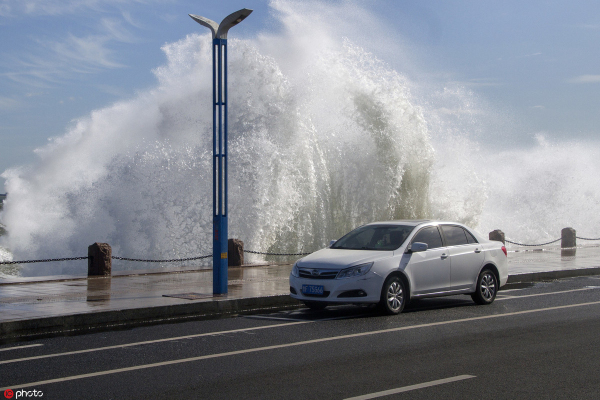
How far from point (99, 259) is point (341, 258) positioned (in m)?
7.21

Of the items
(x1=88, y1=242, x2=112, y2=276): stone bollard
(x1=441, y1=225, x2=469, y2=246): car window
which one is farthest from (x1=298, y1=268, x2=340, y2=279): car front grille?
(x1=88, y1=242, x2=112, y2=276): stone bollard

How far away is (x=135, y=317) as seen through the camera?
399 inches

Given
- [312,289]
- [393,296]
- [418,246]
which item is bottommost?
[393,296]

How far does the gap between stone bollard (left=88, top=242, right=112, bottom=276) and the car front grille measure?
6.59m

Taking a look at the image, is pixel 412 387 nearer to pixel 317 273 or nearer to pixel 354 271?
pixel 354 271

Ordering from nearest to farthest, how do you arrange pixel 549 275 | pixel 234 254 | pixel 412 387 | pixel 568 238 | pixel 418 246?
pixel 412 387, pixel 418 246, pixel 549 275, pixel 234 254, pixel 568 238

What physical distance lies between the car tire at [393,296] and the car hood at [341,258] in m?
0.43

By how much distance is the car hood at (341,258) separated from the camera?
10.3 meters

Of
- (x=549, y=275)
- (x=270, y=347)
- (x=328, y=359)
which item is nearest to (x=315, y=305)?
(x=270, y=347)

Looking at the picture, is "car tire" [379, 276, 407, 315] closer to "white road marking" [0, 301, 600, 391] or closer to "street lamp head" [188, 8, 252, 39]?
"white road marking" [0, 301, 600, 391]

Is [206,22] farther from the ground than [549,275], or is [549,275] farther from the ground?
[206,22]

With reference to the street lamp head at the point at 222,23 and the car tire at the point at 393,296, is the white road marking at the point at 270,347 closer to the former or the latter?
the car tire at the point at 393,296

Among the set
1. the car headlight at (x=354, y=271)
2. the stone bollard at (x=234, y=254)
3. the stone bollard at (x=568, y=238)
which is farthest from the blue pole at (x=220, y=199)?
the stone bollard at (x=568, y=238)

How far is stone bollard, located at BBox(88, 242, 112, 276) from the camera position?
50.4ft
